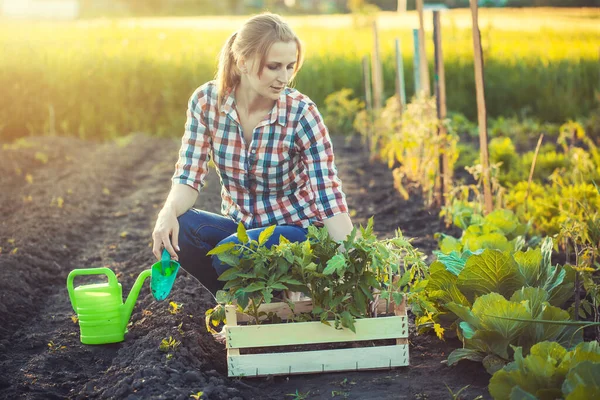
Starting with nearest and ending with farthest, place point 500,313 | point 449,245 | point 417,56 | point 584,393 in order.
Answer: point 584,393 → point 500,313 → point 449,245 → point 417,56

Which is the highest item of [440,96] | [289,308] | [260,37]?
[260,37]

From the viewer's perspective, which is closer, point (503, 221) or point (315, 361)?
point (315, 361)

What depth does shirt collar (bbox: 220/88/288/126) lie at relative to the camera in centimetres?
297

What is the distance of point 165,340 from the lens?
2.82m

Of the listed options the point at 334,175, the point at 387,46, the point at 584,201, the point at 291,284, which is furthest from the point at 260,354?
the point at 387,46

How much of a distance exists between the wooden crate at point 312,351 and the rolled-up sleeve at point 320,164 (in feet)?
1.51

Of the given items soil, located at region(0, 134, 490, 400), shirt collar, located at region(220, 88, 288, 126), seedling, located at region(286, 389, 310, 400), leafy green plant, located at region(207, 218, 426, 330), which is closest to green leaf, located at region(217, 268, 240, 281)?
leafy green plant, located at region(207, 218, 426, 330)

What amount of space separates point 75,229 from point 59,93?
5.89 meters

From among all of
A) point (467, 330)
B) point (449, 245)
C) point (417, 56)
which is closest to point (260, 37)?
point (467, 330)

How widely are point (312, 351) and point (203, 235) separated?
68cm

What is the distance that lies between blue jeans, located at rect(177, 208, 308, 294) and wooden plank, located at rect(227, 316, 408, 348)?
0.34 m

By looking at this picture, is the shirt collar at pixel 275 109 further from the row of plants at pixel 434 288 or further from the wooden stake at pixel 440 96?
the wooden stake at pixel 440 96

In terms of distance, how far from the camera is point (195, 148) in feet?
9.96

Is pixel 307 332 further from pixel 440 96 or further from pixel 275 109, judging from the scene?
pixel 440 96
